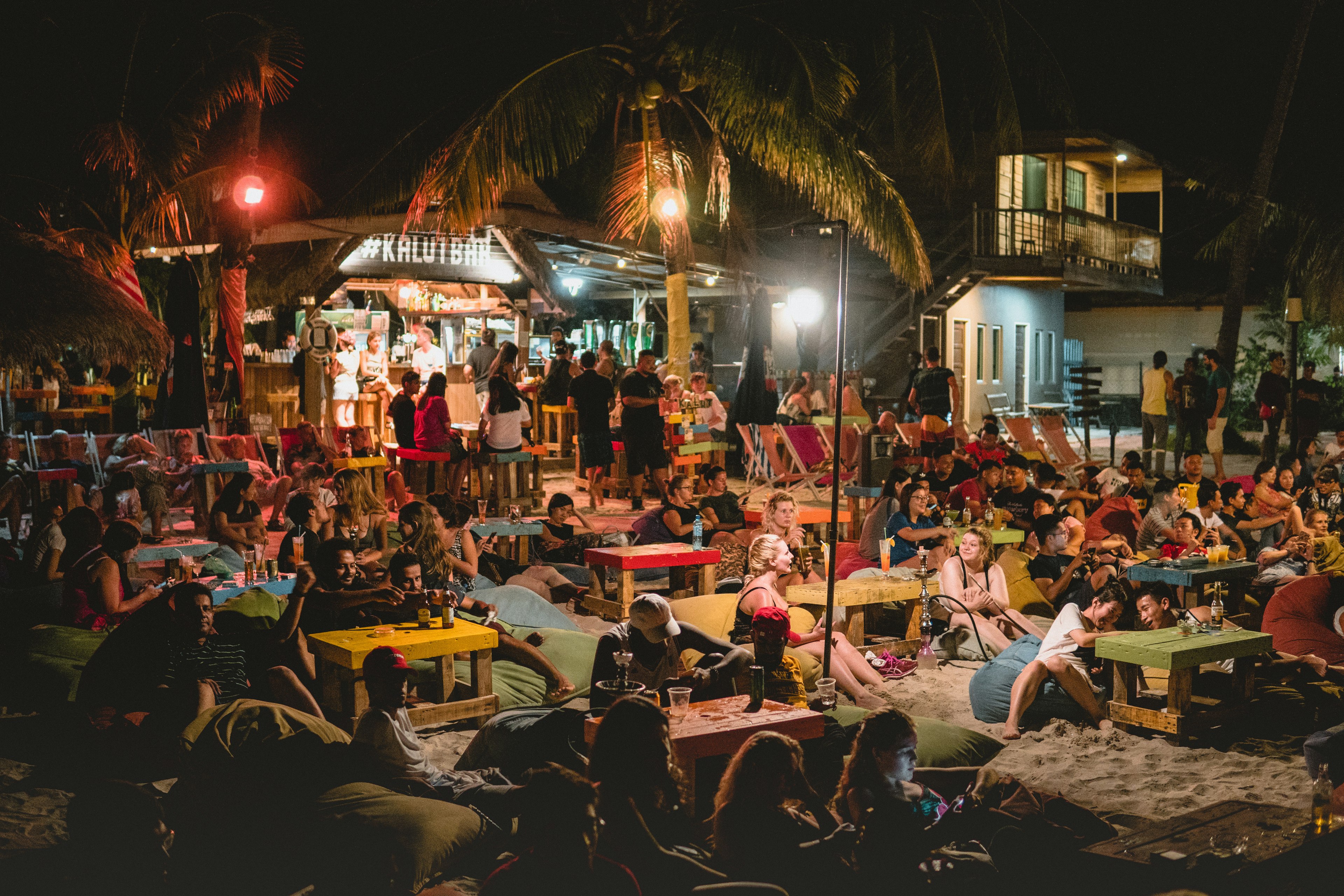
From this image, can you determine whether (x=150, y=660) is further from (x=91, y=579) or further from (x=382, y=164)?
(x=382, y=164)

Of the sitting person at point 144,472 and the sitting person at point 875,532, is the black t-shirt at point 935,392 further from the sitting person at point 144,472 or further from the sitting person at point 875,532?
the sitting person at point 144,472

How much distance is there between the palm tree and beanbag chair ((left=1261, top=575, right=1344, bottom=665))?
5.21 metres

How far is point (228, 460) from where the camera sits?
37.9 ft

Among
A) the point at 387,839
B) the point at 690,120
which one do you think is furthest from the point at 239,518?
the point at 690,120

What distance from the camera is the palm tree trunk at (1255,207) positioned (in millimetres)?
17828

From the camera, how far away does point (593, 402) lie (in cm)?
1262

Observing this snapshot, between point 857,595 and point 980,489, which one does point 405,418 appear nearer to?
point 980,489

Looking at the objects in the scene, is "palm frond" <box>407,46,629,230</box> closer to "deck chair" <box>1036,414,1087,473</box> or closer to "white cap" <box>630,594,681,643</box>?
"white cap" <box>630,594,681,643</box>

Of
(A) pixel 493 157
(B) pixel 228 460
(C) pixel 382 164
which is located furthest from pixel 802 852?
(C) pixel 382 164

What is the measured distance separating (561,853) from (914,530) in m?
5.82

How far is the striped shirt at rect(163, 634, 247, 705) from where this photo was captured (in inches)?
221

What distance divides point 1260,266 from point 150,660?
2983 cm

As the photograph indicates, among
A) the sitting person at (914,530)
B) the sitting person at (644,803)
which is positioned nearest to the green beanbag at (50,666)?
the sitting person at (644,803)

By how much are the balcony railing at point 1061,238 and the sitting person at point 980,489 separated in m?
12.0
